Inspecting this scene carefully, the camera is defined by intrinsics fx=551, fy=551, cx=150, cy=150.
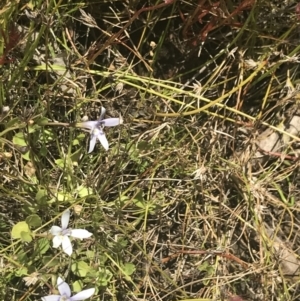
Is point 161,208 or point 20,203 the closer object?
point 20,203

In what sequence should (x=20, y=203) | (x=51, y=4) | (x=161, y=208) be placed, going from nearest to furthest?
(x=51, y=4) → (x=20, y=203) → (x=161, y=208)

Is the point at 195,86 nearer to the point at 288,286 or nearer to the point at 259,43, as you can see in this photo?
the point at 259,43

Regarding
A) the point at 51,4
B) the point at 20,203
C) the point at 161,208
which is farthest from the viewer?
the point at 161,208

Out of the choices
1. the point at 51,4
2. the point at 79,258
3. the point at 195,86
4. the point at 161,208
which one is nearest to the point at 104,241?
the point at 79,258

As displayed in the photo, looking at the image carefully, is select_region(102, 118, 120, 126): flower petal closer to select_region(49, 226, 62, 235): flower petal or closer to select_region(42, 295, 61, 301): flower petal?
select_region(49, 226, 62, 235): flower petal

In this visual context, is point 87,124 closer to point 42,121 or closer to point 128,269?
point 42,121

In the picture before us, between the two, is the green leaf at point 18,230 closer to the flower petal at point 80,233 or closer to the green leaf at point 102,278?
Answer: the flower petal at point 80,233
